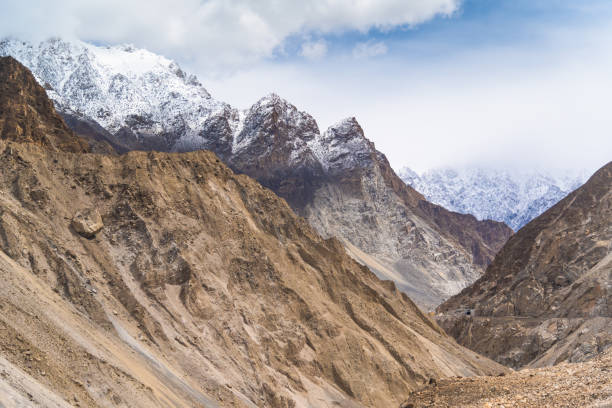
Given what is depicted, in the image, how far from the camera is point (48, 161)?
176 feet

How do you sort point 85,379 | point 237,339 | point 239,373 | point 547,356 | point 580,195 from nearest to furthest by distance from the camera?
point 85,379 < point 239,373 < point 237,339 < point 547,356 < point 580,195

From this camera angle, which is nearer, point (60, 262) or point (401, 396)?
point (60, 262)

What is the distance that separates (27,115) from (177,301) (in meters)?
55.8

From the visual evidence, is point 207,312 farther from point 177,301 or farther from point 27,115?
point 27,115

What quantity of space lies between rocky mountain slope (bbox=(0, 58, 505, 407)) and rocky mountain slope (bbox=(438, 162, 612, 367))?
45.8 ft

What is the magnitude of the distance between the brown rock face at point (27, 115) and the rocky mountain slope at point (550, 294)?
6575 cm

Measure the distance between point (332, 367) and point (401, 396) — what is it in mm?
6612

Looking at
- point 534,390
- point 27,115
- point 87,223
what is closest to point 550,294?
point 87,223

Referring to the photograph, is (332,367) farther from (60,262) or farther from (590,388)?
(590,388)

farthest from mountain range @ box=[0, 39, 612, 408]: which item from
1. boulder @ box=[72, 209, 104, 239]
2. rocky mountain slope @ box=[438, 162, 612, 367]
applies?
rocky mountain slope @ box=[438, 162, 612, 367]

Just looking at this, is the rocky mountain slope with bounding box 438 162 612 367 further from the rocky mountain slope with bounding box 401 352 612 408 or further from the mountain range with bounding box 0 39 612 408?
the rocky mountain slope with bounding box 401 352 612 408

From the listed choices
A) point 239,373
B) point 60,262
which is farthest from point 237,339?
point 60,262

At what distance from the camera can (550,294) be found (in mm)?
96125

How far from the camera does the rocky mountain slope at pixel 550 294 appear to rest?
79.5 metres
